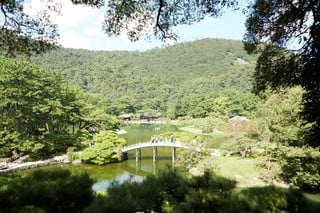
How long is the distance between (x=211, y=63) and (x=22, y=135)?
279 feet

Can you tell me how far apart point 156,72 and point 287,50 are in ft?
299

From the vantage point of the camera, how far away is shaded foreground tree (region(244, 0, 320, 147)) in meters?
4.08

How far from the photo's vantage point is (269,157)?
15.6m

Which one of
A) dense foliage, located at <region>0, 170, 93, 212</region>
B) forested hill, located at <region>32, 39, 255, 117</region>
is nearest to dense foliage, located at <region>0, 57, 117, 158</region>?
dense foliage, located at <region>0, 170, 93, 212</region>

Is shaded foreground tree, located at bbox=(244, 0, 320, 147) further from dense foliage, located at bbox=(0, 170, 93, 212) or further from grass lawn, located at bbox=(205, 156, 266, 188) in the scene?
grass lawn, located at bbox=(205, 156, 266, 188)

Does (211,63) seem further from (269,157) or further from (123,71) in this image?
(269,157)

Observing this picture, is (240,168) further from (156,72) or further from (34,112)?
(156,72)

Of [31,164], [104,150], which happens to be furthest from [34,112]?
[104,150]

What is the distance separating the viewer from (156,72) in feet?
314

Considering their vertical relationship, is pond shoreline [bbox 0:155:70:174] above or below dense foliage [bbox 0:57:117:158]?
below

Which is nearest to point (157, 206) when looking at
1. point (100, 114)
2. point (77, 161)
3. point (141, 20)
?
point (141, 20)

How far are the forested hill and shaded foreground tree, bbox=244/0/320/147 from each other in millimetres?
42623

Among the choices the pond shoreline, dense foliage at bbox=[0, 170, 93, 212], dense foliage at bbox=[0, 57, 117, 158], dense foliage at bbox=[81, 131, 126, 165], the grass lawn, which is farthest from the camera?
dense foliage at bbox=[0, 57, 117, 158]

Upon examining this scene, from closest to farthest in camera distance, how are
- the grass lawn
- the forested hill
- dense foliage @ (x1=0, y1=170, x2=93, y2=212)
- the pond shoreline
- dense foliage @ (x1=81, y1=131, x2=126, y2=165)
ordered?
dense foliage @ (x1=0, y1=170, x2=93, y2=212) → the grass lawn → the pond shoreline → dense foliage @ (x1=81, y1=131, x2=126, y2=165) → the forested hill
